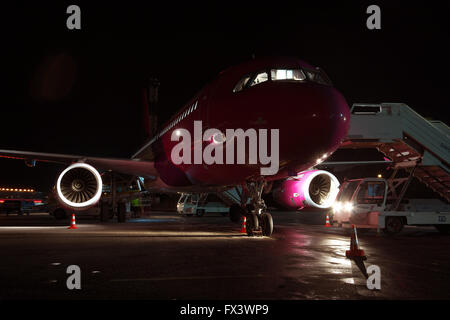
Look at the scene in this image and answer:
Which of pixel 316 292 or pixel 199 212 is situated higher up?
pixel 316 292

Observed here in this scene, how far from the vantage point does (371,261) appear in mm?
7125

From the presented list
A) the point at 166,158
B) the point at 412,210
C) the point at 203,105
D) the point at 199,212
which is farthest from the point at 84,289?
the point at 199,212

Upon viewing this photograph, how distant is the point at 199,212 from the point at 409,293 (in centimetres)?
2723

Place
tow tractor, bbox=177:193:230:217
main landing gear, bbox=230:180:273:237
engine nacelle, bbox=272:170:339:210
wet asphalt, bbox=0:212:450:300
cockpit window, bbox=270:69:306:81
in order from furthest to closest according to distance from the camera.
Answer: tow tractor, bbox=177:193:230:217 < engine nacelle, bbox=272:170:339:210 < main landing gear, bbox=230:180:273:237 < cockpit window, bbox=270:69:306:81 < wet asphalt, bbox=0:212:450:300

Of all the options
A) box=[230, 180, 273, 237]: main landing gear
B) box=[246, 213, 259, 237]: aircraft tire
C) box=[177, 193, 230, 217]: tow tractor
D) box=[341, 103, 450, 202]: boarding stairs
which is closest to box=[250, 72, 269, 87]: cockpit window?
box=[230, 180, 273, 237]: main landing gear

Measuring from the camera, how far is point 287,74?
29.9ft

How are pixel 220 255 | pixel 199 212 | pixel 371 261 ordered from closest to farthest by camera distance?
pixel 371 261 < pixel 220 255 < pixel 199 212

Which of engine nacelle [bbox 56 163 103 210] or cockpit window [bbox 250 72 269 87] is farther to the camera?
engine nacelle [bbox 56 163 103 210]

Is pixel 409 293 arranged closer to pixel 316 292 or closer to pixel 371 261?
pixel 316 292

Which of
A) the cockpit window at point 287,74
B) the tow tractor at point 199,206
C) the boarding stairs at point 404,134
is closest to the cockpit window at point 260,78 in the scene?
the cockpit window at point 287,74

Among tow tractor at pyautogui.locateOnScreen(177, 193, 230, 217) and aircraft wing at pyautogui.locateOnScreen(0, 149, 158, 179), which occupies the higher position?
aircraft wing at pyautogui.locateOnScreen(0, 149, 158, 179)

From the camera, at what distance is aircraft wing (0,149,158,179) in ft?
49.1

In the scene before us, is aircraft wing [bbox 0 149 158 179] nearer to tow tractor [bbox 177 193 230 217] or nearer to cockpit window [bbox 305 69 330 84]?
cockpit window [bbox 305 69 330 84]

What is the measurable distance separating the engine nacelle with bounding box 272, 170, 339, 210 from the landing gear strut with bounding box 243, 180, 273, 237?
2291mm
